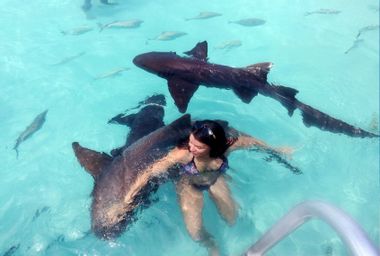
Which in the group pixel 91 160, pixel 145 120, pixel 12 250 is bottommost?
pixel 12 250

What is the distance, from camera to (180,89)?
7.03m

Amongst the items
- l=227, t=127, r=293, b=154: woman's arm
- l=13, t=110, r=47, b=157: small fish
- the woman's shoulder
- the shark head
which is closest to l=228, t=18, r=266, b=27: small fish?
the shark head

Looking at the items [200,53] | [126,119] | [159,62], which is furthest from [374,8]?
[126,119]

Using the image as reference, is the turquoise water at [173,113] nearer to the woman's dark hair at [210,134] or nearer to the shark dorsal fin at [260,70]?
the shark dorsal fin at [260,70]

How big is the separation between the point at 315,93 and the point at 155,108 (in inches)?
197

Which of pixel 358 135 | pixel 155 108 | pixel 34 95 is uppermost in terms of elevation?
pixel 358 135

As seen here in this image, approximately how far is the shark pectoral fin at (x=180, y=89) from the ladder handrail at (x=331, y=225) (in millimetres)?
3139

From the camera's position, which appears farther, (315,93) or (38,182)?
(315,93)

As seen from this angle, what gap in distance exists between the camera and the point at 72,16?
1351 centimetres

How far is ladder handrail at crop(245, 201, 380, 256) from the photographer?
3137 mm

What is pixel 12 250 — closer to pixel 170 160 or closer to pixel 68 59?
pixel 170 160

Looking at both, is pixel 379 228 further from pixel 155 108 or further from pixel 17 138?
pixel 17 138

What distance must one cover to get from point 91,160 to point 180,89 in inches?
85.0

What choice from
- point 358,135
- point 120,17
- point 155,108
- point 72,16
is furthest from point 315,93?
point 72,16
